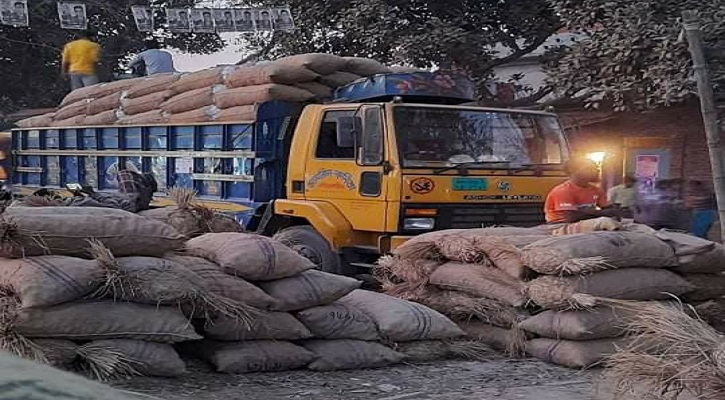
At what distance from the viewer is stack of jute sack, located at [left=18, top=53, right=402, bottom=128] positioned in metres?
9.13

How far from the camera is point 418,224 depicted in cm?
786

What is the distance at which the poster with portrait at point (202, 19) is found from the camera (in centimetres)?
1520

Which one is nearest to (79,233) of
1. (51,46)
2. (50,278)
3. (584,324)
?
(50,278)

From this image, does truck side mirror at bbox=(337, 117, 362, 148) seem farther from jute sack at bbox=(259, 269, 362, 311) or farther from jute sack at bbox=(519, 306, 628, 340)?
jute sack at bbox=(519, 306, 628, 340)

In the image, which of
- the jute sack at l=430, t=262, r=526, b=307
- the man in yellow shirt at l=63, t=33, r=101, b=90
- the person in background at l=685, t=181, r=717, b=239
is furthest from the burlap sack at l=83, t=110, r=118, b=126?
the person in background at l=685, t=181, r=717, b=239

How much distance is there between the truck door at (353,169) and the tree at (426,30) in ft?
17.8

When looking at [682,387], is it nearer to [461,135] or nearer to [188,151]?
[461,135]

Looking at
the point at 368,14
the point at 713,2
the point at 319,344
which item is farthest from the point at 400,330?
A: the point at 368,14

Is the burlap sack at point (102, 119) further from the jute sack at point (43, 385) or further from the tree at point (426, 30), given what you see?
the jute sack at point (43, 385)

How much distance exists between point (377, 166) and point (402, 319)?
93.2 inches

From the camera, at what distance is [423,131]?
799cm

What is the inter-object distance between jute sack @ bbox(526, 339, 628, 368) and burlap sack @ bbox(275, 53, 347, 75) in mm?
4401

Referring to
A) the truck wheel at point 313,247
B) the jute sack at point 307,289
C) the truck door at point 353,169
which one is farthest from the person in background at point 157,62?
the jute sack at point 307,289

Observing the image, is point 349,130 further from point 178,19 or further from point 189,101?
point 178,19
